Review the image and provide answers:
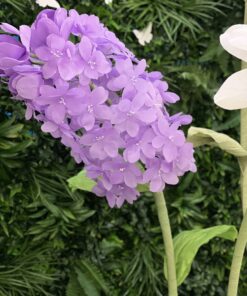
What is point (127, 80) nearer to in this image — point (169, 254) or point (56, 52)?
point (56, 52)

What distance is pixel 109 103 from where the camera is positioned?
1.95 feet

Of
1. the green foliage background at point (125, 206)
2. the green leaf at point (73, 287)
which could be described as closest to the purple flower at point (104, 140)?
the green foliage background at point (125, 206)

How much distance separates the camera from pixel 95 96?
0.56m

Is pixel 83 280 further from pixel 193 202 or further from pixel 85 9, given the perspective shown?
pixel 85 9

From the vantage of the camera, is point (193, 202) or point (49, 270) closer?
point (49, 270)

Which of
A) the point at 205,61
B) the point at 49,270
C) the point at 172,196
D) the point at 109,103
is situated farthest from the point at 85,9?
the point at 109,103

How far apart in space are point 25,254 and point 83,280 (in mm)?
164

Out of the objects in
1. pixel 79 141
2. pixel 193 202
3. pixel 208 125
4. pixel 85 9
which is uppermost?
pixel 79 141

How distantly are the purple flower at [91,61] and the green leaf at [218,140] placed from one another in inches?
6.3

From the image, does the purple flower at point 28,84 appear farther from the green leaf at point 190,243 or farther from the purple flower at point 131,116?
the green leaf at point 190,243

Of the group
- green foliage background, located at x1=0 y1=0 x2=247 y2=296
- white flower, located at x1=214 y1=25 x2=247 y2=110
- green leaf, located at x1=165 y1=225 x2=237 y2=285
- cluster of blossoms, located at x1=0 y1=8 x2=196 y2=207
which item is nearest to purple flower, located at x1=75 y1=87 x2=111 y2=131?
cluster of blossoms, located at x1=0 y1=8 x2=196 y2=207

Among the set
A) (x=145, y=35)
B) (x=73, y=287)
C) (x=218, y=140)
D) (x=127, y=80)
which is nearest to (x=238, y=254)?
(x=218, y=140)

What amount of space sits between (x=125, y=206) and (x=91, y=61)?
1055 mm

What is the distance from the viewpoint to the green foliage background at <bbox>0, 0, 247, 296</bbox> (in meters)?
1.46
